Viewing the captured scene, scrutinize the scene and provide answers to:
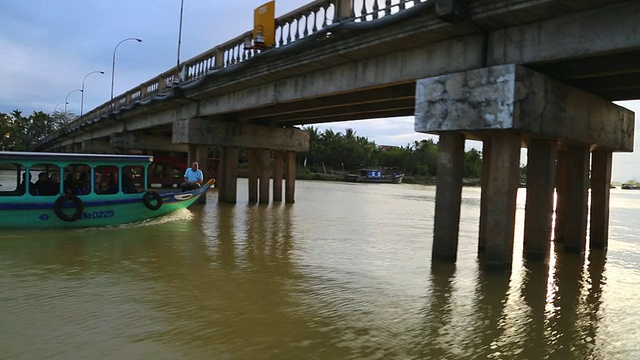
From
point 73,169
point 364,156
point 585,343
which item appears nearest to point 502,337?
point 585,343

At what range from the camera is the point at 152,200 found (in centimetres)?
1596

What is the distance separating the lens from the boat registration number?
558 inches

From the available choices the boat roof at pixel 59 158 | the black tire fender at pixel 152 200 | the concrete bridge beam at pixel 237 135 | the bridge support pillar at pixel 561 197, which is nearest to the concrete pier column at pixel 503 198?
the bridge support pillar at pixel 561 197

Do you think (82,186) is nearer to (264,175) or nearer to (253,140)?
(253,140)

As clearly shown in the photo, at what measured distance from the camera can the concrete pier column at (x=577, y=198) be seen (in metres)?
12.7

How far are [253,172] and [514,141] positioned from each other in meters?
18.3

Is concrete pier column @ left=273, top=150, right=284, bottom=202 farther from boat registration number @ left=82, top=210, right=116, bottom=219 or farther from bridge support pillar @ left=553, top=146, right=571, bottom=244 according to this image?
bridge support pillar @ left=553, top=146, right=571, bottom=244

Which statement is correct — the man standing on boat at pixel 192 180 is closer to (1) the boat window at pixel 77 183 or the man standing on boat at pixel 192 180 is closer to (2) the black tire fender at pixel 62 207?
(1) the boat window at pixel 77 183

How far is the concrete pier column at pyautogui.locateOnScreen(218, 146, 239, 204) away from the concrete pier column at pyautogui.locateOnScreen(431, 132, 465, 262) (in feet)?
50.0

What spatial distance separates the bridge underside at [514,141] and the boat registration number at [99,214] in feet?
30.3

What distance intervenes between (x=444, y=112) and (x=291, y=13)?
21.7ft

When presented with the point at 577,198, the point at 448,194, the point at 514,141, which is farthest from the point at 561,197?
the point at 514,141

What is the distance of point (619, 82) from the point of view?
453 inches

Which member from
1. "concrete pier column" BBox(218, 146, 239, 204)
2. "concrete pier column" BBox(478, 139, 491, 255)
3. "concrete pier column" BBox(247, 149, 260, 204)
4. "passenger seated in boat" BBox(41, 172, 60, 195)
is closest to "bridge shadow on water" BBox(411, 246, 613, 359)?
"concrete pier column" BBox(478, 139, 491, 255)
